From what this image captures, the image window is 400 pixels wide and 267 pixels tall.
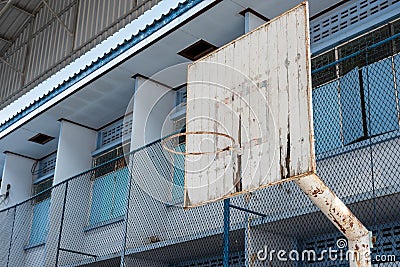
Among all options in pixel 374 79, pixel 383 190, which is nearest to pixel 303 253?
pixel 383 190

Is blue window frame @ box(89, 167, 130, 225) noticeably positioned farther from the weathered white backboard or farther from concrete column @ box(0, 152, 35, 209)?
the weathered white backboard

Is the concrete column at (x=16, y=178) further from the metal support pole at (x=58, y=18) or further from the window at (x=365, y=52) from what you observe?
the window at (x=365, y=52)

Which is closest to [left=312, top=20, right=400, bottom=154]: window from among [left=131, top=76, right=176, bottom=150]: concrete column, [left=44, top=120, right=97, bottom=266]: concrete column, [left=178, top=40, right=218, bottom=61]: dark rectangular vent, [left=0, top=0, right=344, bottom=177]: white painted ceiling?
[left=0, top=0, right=344, bottom=177]: white painted ceiling

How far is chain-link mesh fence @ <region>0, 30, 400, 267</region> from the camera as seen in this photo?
9414mm

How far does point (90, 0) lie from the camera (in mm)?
16016

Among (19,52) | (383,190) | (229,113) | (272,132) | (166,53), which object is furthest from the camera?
(19,52)

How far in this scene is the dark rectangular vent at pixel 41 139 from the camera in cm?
1775

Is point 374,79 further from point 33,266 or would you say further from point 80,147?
point 33,266

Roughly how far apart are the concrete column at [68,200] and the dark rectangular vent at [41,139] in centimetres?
144

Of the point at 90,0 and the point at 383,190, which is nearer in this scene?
the point at 383,190

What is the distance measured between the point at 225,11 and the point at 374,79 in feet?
10.8

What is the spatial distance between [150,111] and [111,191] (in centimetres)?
217

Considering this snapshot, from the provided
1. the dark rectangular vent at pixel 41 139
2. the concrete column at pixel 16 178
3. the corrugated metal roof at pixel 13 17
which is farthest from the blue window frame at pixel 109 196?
the corrugated metal roof at pixel 13 17

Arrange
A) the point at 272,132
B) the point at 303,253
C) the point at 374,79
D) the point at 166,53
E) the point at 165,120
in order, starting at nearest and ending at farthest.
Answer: the point at 272,132, the point at 374,79, the point at 303,253, the point at 166,53, the point at 165,120
